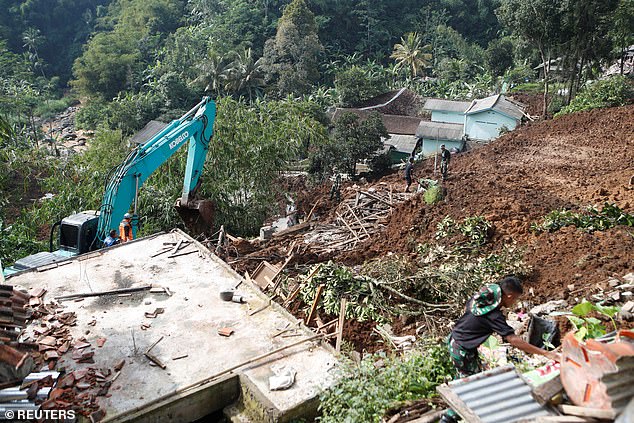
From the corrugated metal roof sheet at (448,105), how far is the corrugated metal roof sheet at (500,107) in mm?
2430

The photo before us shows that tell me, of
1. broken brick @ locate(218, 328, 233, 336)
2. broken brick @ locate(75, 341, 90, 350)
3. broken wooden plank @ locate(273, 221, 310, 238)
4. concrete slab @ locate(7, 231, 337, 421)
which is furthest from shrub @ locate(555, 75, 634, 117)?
broken brick @ locate(75, 341, 90, 350)

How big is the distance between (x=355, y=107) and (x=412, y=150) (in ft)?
35.5

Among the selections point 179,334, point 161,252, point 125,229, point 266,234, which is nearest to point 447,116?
point 266,234

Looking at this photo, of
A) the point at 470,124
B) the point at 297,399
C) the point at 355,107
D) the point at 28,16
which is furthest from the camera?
the point at 28,16

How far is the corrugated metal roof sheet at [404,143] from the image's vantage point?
2912 centimetres

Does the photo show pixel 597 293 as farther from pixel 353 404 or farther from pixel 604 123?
pixel 604 123

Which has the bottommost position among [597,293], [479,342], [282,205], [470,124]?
[282,205]

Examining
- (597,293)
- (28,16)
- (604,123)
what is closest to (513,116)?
(604,123)

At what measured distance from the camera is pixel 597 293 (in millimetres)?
7637

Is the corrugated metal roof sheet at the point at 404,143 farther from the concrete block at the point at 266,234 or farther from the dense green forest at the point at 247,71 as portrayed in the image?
the concrete block at the point at 266,234

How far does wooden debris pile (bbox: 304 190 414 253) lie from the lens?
43.8 ft

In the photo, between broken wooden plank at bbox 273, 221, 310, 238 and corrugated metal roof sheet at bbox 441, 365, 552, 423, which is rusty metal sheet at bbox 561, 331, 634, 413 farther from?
broken wooden plank at bbox 273, 221, 310, 238

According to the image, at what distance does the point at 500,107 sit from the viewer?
2816 centimetres

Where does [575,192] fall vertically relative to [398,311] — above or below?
above
